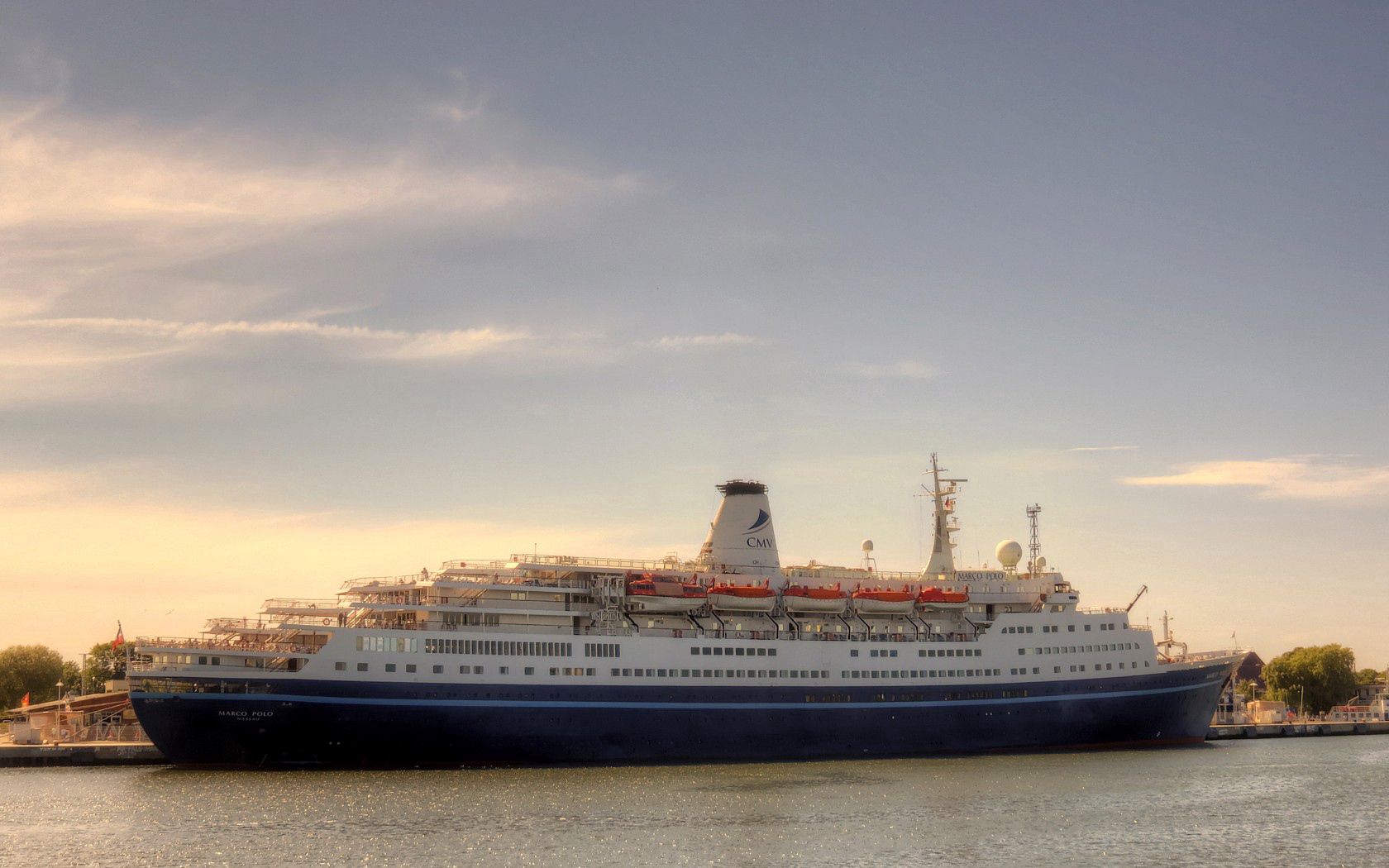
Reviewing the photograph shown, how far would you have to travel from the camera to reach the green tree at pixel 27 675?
94625 mm

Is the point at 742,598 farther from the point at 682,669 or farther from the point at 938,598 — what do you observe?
the point at 938,598

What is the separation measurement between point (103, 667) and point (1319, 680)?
101 meters

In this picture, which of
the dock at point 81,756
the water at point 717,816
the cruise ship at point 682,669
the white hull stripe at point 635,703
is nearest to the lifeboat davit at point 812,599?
the cruise ship at point 682,669

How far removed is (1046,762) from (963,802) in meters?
14.8

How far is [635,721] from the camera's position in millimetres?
56469

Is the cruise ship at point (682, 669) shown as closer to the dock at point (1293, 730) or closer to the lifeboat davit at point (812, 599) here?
the lifeboat davit at point (812, 599)

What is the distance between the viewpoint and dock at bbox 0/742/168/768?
63.1m

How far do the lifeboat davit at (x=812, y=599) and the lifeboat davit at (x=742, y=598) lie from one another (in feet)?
2.97

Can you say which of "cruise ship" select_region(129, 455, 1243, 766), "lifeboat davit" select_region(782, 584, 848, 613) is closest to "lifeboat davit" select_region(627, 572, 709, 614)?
"cruise ship" select_region(129, 455, 1243, 766)

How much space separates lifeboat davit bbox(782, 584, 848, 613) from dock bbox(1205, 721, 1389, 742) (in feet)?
105

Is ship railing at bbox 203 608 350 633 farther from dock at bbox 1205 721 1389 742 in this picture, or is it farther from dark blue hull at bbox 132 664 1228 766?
dock at bbox 1205 721 1389 742

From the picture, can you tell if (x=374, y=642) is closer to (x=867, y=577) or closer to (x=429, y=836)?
(x=429, y=836)

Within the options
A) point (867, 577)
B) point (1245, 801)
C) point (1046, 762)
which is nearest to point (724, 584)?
point (867, 577)

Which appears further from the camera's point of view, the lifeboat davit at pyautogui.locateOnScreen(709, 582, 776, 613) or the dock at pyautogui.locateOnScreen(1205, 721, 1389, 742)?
the dock at pyautogui.locateOnScreen(1205, 721, 1389, 742)
